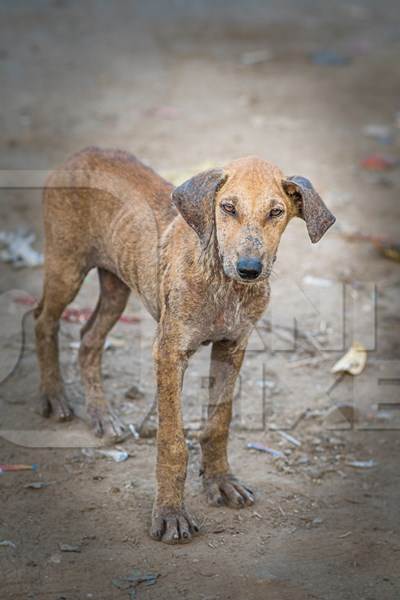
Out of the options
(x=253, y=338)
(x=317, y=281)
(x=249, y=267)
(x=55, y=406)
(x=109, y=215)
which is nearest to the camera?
(x=249, y=267)

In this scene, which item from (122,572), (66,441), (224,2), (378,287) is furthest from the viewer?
(224,2)

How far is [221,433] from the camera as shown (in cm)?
492

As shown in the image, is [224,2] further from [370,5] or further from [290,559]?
[290,559]

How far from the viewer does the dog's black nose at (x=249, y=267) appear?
4117 mm

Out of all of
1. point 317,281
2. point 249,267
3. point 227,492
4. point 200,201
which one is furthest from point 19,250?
point 249,267

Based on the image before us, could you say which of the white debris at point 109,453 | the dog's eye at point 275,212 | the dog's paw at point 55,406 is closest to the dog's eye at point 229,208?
the dog's eye at point 275,212

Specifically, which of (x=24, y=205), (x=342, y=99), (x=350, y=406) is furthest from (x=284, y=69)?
(x=350, y=406)

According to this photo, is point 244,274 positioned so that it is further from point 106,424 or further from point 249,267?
point 106,424

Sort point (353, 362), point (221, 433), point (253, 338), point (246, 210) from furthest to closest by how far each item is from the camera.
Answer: point (253, 338), point (353, 362), point (221, 433), point (246, 210)

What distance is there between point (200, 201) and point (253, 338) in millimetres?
2580

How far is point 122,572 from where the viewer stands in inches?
171

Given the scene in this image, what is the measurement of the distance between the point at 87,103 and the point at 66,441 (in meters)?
6.08

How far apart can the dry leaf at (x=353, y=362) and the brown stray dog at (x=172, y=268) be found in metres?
1.57

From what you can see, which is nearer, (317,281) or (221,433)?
(221,433)
